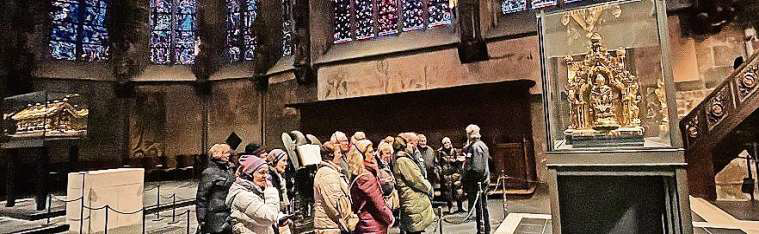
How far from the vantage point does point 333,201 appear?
11.4 ft

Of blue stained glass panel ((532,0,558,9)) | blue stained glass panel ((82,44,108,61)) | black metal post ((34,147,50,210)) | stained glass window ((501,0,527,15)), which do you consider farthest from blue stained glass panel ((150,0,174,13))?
blue stained glass panel ((532,0,558,9))

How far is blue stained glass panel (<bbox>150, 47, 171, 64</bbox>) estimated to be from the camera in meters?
17.7

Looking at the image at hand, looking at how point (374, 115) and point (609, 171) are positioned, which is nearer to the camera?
point (609, 171)

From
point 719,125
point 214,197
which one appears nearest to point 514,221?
point 719,125

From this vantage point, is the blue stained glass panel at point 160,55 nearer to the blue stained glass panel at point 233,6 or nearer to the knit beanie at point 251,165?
the blue stained glass panel at point 233,6

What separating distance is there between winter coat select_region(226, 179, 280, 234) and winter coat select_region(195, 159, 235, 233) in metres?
1.25

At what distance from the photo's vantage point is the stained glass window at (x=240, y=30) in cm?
1781

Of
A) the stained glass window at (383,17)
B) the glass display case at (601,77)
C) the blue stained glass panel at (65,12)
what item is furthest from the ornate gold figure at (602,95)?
the blue stained glass panel at (65,12)

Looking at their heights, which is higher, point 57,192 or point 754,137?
point 754,137

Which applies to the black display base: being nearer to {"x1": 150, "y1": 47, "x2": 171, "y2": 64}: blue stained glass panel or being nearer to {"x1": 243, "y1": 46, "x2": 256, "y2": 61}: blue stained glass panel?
{"x1": 243, "y1": 46, "x2": 256, "y2": 61}: blue stained glass panel

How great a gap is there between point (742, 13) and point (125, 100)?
20.0m

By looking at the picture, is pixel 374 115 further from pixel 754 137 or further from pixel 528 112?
pixel 754 137

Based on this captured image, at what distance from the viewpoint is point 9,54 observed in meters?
13.9

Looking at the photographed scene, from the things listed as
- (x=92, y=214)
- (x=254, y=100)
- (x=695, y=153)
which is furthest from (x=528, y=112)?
(x=254, y=100)
